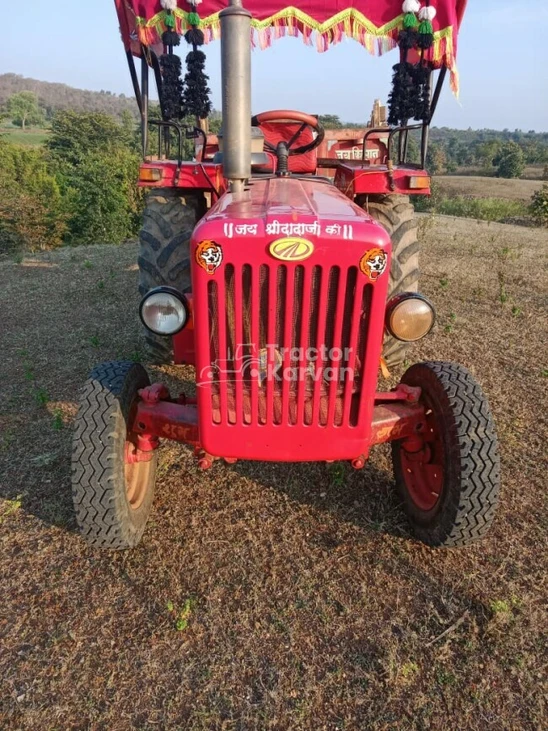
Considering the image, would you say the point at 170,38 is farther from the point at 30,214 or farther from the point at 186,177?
the point at 30,214

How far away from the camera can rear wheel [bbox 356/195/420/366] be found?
382 centimetres

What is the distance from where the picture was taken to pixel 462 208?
2028cm

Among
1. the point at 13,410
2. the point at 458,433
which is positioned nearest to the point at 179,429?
the point at 458,433

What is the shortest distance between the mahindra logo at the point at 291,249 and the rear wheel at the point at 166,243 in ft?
5.84

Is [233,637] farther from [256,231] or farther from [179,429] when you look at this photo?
[256,231]

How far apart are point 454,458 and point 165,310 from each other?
1.39m

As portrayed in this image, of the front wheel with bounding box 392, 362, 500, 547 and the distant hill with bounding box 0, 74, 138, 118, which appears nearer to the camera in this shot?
the front wheel with bounding box 392, 362, 500, 547

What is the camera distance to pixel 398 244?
3891 mm

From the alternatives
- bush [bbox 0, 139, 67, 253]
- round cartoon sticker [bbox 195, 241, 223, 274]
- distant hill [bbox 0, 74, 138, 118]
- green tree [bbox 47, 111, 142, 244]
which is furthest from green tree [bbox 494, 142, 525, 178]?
distant hill [bbox 0, 74, 138, 118]

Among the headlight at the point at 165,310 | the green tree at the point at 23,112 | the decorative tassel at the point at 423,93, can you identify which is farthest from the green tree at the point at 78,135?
the green tree at the point at 23,112

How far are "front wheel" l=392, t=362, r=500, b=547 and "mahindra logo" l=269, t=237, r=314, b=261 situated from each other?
0.97m

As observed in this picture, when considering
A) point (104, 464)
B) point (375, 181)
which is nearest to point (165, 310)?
point (104, 464)

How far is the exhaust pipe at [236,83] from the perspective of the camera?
6.48ft

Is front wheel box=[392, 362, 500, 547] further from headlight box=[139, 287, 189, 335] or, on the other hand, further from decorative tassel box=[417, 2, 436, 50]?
decorative tassel box=[417, 2, 436, 50]
